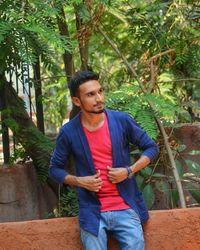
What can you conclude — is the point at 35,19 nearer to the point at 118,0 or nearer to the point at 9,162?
the point at 118,0

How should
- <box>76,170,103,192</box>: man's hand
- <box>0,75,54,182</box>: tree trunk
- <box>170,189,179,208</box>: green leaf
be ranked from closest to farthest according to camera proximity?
<box>76,170,103,192</box>: man's hand < <box>170,189,179,208</box>: green leaf < <box>0,75,54,182</box>: tree trunk

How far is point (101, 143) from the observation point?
358 cm

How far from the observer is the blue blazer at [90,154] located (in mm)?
3566

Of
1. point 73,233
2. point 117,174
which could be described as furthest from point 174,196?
point 117,174

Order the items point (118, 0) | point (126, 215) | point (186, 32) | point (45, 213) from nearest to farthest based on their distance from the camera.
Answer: point (126, 215) → point (118, 0) → point (186, 32) → point (45, 213)

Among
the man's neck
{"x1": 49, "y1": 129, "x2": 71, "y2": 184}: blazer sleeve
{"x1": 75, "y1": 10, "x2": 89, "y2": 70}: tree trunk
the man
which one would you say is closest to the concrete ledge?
the man

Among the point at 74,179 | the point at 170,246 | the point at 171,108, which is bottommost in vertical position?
the point at 170,246

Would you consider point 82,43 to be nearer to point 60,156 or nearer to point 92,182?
point 60,156

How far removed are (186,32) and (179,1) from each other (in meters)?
0.30

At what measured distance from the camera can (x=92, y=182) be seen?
3459 mm

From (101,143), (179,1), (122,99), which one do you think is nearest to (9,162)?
(122,99)

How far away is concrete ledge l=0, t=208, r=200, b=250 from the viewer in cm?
394

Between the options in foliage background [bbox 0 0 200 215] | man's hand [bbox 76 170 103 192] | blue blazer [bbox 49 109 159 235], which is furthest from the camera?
foliage background [bbox 0 0 200 215]

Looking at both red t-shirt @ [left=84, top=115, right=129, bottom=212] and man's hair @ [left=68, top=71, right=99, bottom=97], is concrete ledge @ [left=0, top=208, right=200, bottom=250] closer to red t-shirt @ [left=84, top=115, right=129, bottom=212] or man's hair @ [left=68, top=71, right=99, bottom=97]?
red t-shirt @ [left=84, top=115, right=129, bottom=212]
